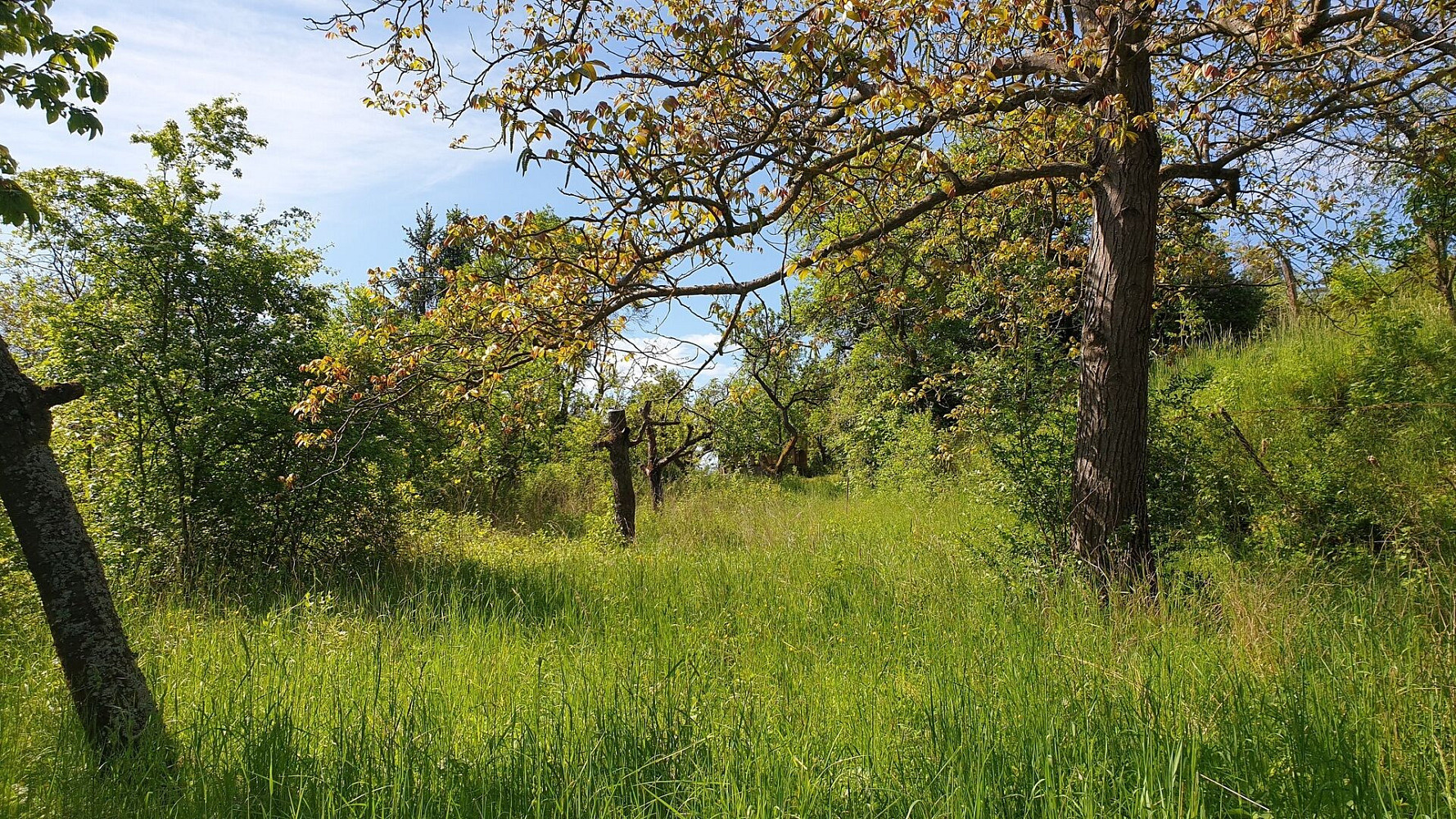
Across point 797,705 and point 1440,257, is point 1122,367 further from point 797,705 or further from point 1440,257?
point 1440,257

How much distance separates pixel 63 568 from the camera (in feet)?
8.96

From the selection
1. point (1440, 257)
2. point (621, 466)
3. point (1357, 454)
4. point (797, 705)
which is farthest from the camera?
point (621, 466)

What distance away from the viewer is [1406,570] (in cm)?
490

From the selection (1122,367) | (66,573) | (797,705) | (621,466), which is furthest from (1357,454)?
(66,573)

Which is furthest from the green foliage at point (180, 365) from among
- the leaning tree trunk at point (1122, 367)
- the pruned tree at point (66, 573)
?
the leaning tree trunk at point (1122, 367)

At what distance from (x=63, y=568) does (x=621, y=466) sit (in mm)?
7784

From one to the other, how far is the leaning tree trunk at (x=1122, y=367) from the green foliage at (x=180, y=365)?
21.7 feet

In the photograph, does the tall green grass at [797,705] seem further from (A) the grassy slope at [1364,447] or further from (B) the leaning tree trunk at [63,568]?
(A) the grassy slope at [1364,447]

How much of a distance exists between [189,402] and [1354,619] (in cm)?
936

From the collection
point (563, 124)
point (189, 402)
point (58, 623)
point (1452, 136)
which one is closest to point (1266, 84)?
point (1452, 136)

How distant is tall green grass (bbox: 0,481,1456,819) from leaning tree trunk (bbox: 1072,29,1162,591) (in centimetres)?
57

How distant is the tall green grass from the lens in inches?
91.5

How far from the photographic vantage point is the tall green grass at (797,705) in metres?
2.32

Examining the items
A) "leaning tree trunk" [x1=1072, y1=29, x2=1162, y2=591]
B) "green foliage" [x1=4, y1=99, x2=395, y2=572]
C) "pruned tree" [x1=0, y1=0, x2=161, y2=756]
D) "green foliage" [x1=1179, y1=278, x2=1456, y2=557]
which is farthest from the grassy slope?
"green foliage" [x1=4, y1=99, x2=395, y2=572]
